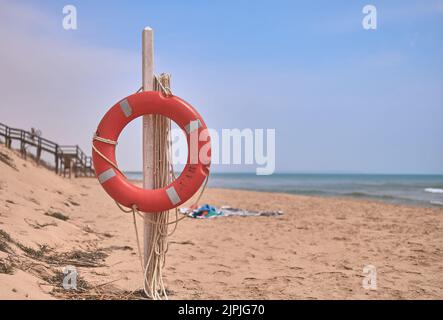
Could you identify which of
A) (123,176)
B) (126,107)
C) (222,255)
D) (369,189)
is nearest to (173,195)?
(123,176)

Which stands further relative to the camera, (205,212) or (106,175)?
(205,212)

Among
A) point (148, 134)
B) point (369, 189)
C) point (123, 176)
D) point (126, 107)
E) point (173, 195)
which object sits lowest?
point (369, 189)

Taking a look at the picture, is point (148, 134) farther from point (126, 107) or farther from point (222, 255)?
point (222, 255)

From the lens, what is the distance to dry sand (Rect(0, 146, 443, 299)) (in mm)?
3215

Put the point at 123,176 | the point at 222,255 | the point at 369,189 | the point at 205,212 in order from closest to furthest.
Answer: the point at 123,176 → the point at 222,255 → the point at 205,212 → the point at 369,189

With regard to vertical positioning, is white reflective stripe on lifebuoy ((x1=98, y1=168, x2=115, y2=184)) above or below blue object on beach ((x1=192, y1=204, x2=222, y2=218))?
above

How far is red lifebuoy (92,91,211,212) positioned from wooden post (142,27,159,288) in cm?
7

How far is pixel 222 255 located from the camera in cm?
457

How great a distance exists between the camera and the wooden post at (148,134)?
3.12m

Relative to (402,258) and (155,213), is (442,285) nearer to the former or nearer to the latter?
(402,258)

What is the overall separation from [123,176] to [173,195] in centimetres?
45

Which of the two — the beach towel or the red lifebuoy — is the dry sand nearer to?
the beach towel

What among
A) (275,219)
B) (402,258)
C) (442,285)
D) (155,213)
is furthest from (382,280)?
(275,219)

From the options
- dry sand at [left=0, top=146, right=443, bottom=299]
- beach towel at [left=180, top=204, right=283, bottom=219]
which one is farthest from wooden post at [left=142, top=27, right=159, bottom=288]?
beach towel at [left=180, top=204, right=283, bottom=219]
